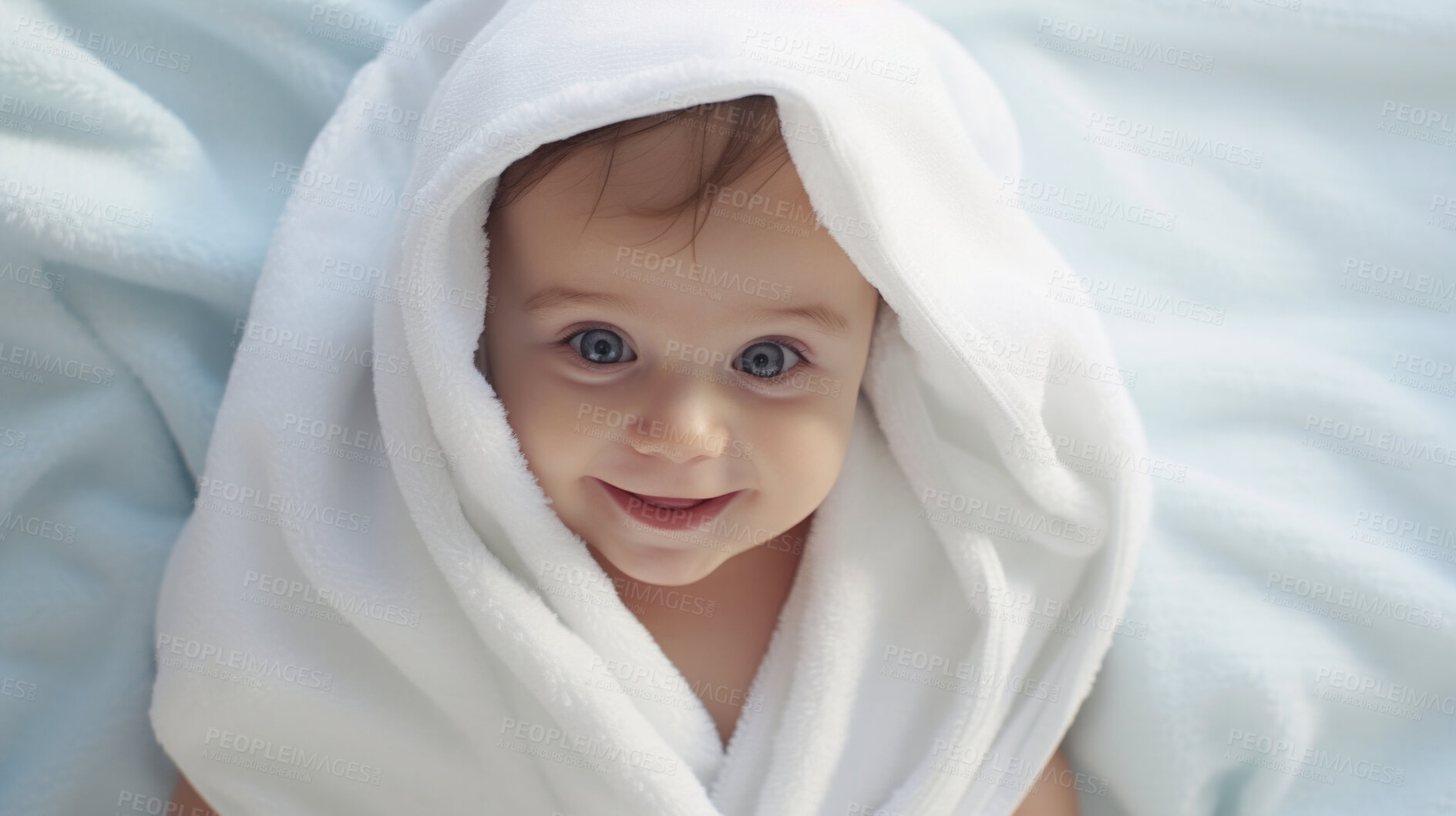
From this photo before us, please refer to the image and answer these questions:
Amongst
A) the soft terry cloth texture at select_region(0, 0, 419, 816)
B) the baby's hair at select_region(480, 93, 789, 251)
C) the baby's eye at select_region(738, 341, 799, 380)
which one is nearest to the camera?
the baby's hair at select_region(480, 93, 789, 251)

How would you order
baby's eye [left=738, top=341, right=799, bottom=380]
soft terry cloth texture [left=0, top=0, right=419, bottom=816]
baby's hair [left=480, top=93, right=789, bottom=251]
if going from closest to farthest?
1. baby's hair [left=480, top=93, right=789, bottom=251]
2. baby's eye [left=738, top=341, right=799, bottom=380]
3. soft terry cloth texture [left=0, top=0, right=419, bottom=816]

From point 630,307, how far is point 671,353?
0.17ft

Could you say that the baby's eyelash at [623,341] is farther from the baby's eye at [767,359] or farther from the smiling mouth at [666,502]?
the smiling mouth at [666,502]

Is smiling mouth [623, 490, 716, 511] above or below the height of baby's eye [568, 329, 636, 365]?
below

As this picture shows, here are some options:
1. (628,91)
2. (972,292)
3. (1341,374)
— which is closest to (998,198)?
(972,292)

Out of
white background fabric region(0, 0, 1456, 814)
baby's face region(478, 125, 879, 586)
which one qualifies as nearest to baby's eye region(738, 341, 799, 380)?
baby's face region(478, 125, 879, 586)

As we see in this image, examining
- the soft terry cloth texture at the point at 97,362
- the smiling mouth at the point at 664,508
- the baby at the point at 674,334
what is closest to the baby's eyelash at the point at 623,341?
the baby at the point at 674,334

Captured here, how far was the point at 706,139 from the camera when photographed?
0.93m

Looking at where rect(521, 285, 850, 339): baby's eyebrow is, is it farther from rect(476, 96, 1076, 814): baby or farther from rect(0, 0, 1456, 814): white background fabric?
rect(0, 0, 1456, 814): white background fabric

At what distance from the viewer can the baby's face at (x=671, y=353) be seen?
946 mm

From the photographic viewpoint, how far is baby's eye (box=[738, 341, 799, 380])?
3.38 feet

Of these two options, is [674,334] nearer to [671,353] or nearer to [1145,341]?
[671,353]

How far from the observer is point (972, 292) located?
3.48ft

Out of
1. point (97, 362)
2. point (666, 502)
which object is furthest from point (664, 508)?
point (97, 362)
